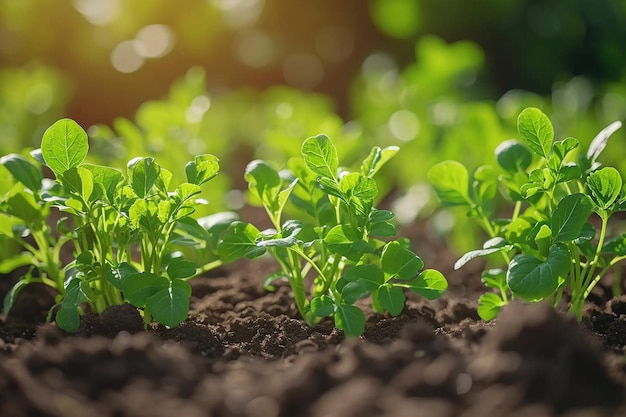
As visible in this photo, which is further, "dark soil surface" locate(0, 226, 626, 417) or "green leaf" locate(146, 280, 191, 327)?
"green leaf" locate(146, 280, 191, 327)

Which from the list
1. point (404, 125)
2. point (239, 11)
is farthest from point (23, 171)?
point (239, 11)

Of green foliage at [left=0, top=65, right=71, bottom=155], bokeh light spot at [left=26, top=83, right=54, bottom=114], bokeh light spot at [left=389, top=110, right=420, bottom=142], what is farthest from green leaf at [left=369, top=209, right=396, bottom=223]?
bokeh light spot at [left=26, top=83, right=54, bottom=114]

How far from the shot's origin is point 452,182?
187 cm

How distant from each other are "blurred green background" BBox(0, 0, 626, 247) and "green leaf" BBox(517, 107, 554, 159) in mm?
1424

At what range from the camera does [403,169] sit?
3436mm

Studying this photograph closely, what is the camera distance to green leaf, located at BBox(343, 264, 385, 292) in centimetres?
163

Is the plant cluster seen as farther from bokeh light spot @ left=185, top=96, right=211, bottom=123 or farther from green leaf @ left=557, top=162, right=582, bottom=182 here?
bokeh light spot @ left=185, top=96, right=211, bottom=123

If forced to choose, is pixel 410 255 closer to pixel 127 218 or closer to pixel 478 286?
pixel 127 218

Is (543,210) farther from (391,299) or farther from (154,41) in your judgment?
(154,41)

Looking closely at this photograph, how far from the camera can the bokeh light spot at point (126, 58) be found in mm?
→ 4848

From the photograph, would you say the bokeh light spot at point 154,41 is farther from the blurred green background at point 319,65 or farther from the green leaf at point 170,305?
the green leaf at point 170,305

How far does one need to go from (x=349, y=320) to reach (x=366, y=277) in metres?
0.11

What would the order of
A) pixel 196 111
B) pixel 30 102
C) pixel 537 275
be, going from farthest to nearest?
pixel 30 102
pixel 196 111
pixel 537 275

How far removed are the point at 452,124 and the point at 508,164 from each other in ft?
4.82
